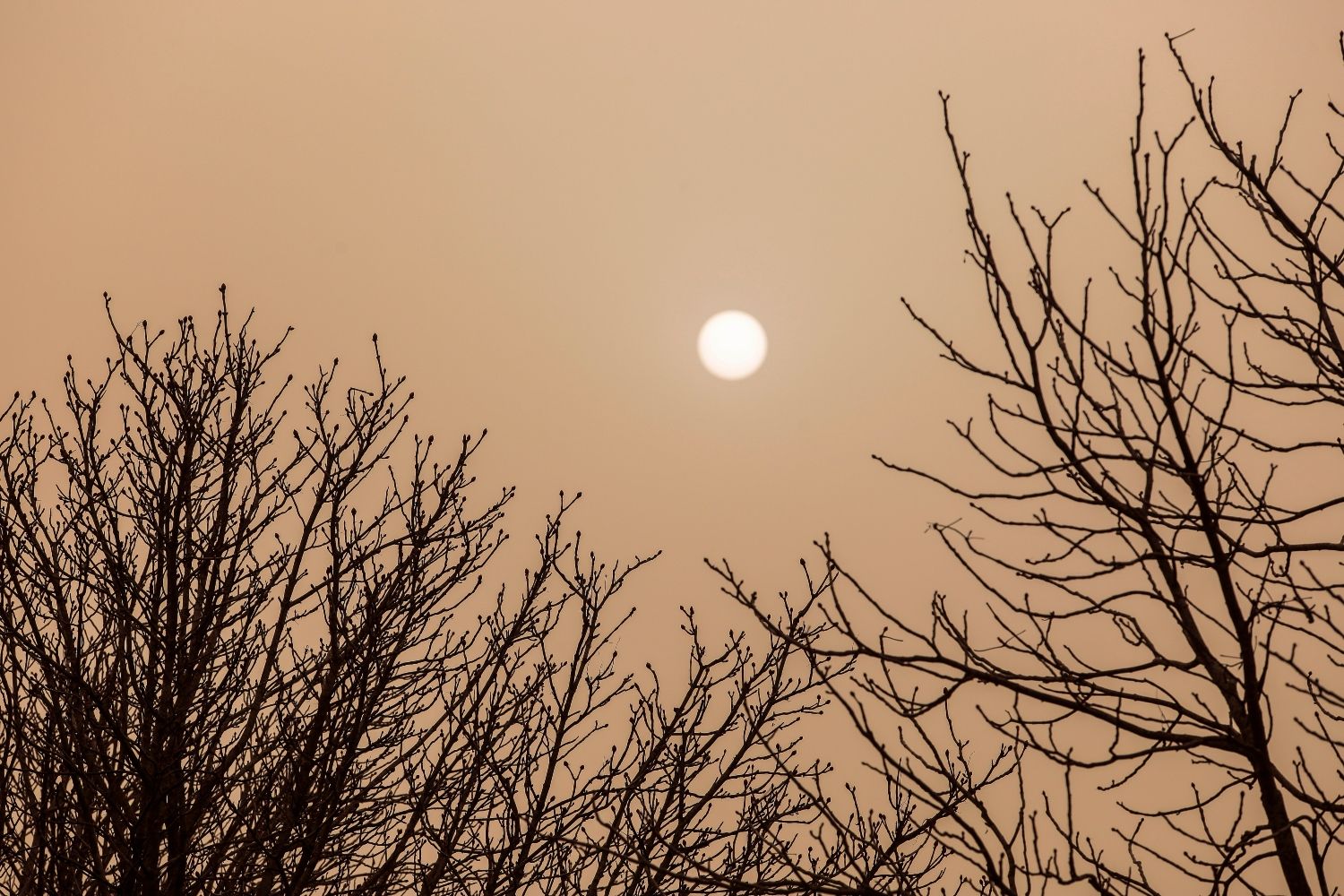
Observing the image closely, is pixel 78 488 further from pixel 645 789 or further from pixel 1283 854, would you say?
pixel 1283 854

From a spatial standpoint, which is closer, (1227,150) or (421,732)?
(1227,150)

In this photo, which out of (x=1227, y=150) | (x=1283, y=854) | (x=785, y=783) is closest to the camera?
(x=1283, y=854)

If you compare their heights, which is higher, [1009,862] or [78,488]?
[78,488]

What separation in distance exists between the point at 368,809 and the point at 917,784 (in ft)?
10.4

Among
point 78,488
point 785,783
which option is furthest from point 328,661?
point 785,783

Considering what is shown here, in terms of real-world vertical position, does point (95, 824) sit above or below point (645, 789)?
below

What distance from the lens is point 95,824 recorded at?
4312 mm

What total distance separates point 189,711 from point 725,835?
9.06 ft

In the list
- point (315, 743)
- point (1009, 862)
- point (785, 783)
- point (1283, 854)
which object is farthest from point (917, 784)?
point (785, 783)

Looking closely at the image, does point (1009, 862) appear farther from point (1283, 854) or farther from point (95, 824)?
point (95, 824)

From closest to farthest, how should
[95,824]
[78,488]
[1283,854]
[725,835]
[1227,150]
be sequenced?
[1283,854], [1227,150], [95,824], [78,488], [725,835]

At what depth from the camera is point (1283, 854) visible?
239cm

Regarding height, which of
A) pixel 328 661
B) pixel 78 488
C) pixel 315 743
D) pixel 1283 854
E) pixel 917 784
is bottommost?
pixel 1283 854

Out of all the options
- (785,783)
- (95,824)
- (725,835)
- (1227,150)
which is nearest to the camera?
(1227,150)
